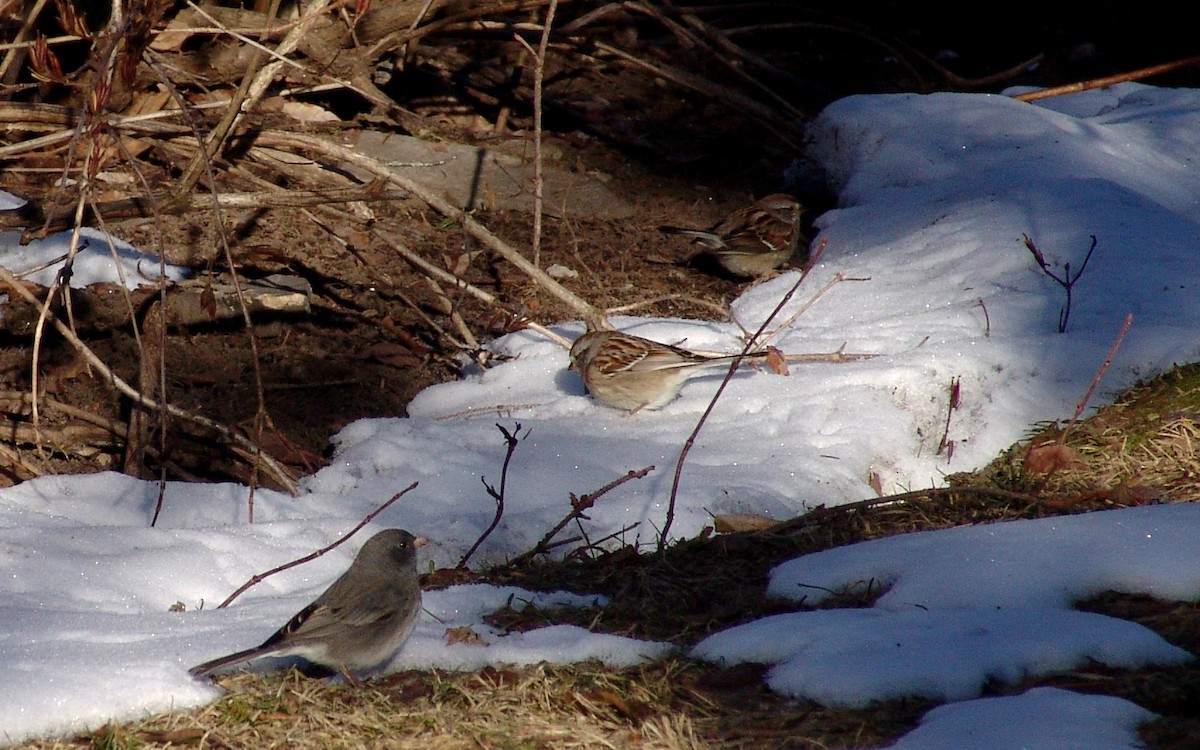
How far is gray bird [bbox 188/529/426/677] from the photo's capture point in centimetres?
→ 286

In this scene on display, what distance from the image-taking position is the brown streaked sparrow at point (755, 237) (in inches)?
269

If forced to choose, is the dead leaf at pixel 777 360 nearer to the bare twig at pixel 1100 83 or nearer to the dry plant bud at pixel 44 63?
the dry plant bud at pixel 44 63

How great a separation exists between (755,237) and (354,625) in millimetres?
4486

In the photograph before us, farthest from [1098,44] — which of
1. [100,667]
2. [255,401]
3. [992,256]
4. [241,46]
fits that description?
[100,667]

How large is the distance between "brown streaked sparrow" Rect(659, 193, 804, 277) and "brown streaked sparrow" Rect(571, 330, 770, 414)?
1.42m

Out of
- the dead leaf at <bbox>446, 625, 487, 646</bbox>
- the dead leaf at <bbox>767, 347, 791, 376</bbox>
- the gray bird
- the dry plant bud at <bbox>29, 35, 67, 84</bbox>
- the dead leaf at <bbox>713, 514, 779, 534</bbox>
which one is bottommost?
the dead leaf at <bbox>767, 347, 791, 376</bbox>

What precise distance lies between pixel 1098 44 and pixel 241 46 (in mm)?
7934

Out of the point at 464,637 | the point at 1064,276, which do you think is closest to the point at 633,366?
the point at 1064,276

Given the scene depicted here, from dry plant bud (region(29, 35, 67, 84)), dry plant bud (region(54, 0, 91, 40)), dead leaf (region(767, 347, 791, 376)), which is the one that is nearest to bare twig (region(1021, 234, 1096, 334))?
dead leaf (region(767, 347, 791, 376))

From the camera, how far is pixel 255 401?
5.34m

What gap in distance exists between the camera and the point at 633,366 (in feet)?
17.5

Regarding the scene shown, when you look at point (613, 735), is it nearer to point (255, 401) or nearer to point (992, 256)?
point (255, 401)

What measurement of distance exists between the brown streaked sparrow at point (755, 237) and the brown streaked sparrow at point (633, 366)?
1420 mm

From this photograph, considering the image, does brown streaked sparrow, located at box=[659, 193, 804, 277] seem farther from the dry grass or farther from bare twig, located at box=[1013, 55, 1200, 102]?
the dry grass
